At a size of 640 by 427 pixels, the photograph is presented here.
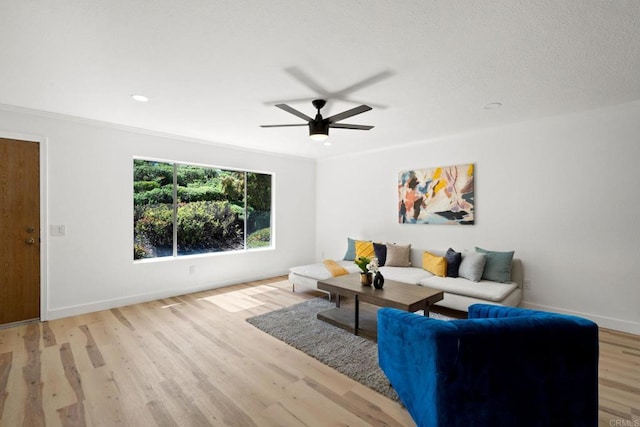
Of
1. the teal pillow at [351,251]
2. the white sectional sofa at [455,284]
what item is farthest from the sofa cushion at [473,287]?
the teal pillow at [351,251]

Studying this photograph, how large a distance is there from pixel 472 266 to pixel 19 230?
5.57 metres

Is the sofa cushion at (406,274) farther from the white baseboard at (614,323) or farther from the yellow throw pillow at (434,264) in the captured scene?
the white baseboard at (614,323)

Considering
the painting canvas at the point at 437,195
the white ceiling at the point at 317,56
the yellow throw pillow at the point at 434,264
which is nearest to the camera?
the white ceiling at the point at 317,56

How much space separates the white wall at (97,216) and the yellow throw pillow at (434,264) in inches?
135

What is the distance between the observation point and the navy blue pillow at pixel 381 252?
4898 millimetres

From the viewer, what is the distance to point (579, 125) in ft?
Answer: 11.3

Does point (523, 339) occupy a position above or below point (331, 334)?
above

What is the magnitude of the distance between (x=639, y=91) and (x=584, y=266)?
74.9 inches

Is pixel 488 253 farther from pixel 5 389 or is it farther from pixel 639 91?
pixel 5 389

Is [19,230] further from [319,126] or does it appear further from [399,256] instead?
[399,256]

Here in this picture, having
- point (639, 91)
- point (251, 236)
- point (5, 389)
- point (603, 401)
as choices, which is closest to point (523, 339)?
point (603, 401)

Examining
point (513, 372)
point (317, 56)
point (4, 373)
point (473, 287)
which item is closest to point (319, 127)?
point (317, 56)

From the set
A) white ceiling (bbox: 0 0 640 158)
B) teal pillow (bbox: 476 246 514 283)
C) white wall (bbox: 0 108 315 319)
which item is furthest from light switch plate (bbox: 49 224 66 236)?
teal pillow (bbox: 476 246 514 283)

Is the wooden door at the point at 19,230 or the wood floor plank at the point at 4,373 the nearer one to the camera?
the wood floor plank at the point at 4,373
